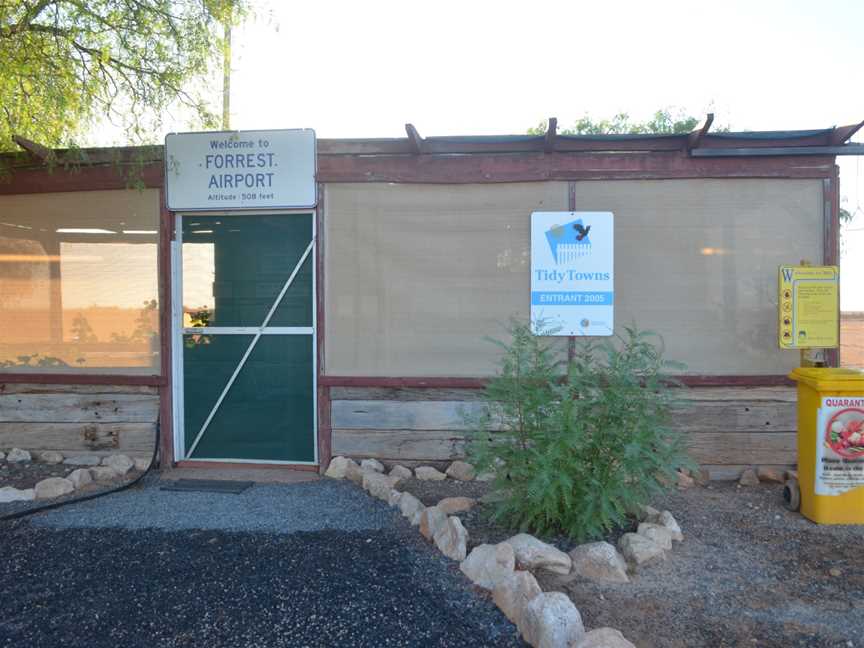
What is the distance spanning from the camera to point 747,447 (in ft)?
19.7

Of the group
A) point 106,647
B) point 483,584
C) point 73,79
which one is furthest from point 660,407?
point 73,79

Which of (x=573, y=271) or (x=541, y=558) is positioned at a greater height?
(x=573, y=271)

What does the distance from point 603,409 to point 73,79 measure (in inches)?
197

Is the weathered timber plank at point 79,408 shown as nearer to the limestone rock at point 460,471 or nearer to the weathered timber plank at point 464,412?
the weathered timber plank at point 464,412

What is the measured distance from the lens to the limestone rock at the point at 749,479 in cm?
589

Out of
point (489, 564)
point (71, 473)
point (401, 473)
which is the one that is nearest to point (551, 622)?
point (489, 564)

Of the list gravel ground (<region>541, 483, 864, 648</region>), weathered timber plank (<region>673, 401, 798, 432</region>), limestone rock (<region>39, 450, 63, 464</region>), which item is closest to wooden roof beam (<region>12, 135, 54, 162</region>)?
limestone rock (<region>39, 450, 63, 464</region>)

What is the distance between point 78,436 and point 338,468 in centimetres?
257

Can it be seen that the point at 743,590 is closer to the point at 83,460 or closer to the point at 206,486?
the point at 206,486

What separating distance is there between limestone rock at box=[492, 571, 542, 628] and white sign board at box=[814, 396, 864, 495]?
106 inches

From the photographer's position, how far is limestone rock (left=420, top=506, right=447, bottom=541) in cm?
442

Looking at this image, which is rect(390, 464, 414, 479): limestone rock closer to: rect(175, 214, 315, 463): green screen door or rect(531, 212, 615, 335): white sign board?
rect(175, 214, 315, 463): green screen door

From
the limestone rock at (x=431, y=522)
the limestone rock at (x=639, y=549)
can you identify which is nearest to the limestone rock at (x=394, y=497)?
the limestone rock at (x=431, y=522)

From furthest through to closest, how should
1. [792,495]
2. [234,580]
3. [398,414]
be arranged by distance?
[398,414] → [792,495] → [234,580]
